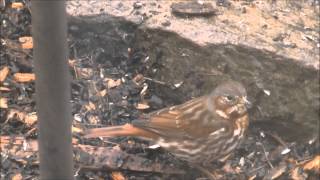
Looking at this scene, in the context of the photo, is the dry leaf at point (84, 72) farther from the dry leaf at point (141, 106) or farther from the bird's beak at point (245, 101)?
the bird's beak at point (245, 101)

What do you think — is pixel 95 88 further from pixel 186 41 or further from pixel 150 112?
pixel 186 41

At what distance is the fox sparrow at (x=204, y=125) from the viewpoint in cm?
378

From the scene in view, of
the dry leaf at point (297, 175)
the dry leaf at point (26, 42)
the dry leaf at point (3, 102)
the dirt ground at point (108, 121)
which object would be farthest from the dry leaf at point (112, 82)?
the dry leaf at point (297, 175)

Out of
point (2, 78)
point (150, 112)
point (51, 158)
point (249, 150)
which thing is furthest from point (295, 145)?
point (51, 158)

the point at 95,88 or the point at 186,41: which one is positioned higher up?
the point at 186,41

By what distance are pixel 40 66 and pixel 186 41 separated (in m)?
2.09

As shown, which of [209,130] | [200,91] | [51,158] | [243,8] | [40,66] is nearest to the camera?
[40,66]

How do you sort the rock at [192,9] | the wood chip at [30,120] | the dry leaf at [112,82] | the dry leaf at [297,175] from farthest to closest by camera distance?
the rock at [192,9] → the dry leaf at [112,82] → the dry leaf at [297,175] → the wood chip at [30,120]

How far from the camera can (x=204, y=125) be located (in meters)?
3.84

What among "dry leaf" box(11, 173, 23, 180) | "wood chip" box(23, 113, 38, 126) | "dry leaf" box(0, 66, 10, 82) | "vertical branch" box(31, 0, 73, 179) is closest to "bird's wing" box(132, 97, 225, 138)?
"wood chip" box(23, 113, 38, 126)

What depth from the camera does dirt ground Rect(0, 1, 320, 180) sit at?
3646 millimetres

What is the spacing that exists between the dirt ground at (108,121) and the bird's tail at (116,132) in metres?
0.13

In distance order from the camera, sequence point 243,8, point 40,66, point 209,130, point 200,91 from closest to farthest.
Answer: point 40,66
point 209,130
point 200,91
point 243,8

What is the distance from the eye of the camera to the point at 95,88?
4.05m
